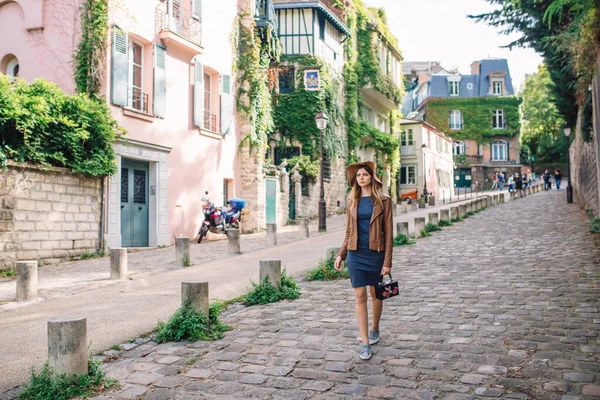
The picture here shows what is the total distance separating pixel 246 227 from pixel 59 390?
14960 millimetres

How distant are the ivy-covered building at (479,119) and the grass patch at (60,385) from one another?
51701 millimetres

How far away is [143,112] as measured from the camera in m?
14.1

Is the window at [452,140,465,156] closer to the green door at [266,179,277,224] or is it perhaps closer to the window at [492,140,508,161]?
the window at [492,140,508,161]

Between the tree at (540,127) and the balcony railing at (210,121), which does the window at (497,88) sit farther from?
the balcony railing at (210,121)

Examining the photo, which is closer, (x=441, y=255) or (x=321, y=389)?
(x=321, y=389)

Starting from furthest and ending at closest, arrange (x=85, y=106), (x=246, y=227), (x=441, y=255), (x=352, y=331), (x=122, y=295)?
(x=246, y=227) < (x=85, y=106) < (x=441, y=255) < (x=122, y=295) < (x=352, y=331)

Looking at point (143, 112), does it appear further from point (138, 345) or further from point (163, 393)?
point (163, 393)

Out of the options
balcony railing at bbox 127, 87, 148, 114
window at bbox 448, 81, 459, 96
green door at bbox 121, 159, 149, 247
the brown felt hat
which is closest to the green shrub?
the brown felt hat

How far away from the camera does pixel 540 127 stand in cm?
6141

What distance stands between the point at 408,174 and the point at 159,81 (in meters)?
29.7

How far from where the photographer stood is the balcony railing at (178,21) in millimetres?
14961

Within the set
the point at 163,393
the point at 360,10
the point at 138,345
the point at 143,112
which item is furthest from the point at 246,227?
the point at 360,10

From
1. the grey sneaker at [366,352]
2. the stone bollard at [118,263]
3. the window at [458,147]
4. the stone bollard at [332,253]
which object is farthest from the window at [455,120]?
the grey sneaker at [366,352]

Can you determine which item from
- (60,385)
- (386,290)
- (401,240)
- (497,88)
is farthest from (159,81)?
(497,88)
